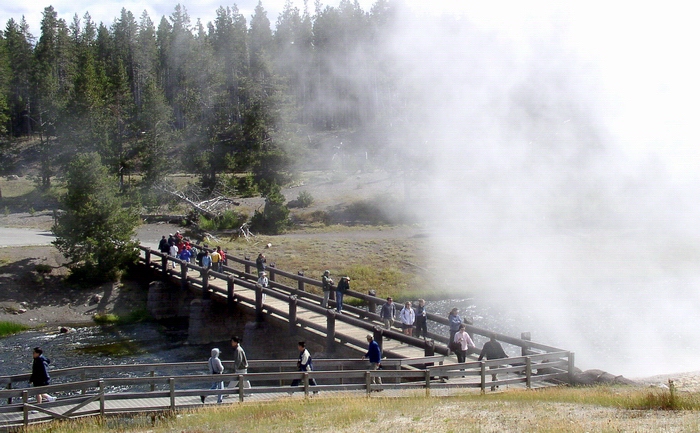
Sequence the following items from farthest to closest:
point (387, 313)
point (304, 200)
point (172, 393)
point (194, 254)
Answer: point (304, 200)
point (194, 254)
point (387, 313)
point (172, 393)

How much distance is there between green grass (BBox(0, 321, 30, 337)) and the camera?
2930cm

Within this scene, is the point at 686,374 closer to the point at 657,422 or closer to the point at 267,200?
the point at 657,422

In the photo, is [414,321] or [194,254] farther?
[194,254]

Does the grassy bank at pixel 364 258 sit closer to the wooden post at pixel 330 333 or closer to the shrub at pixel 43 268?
the shrub at pixel 43 268

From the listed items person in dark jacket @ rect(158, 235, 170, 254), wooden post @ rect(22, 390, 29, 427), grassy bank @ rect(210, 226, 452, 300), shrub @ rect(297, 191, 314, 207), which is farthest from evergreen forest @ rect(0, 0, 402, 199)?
wooden post @ rect(22, 390, 29, 427)

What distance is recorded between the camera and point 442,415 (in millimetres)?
11766

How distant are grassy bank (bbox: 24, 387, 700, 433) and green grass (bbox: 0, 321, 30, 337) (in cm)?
1885

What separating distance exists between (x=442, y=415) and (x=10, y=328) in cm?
2376

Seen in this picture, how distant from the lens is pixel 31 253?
36.8 meters

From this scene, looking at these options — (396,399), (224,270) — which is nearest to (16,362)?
(224,270)

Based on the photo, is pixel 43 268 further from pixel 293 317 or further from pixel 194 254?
pixel 293 317

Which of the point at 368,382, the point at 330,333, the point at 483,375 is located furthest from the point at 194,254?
the point at 483,375

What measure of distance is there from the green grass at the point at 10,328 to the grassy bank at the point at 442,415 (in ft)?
61.8

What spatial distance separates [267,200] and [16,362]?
2763cm
